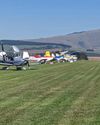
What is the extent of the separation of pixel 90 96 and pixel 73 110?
14.6 ft

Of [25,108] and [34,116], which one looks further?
[25,108]

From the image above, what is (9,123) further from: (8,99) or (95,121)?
(8,99)

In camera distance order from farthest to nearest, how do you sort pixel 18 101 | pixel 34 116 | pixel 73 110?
pixel 18 101, pixel 73 110, pixel 34 116

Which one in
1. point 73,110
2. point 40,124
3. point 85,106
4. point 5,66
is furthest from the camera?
point 5,66

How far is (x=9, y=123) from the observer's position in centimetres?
1144

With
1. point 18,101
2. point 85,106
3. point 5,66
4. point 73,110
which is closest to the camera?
point 73,110

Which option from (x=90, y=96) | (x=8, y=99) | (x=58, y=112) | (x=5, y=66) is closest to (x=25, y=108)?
(x=58, y=112)

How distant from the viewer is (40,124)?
11320 mm

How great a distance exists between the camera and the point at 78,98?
17.4 metres

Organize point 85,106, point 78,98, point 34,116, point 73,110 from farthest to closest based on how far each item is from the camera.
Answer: point 78,98 → point 85,106 → point 73,110 → point 34,116

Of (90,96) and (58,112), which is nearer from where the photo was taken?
(58,112)

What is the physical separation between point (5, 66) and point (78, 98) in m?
36.8

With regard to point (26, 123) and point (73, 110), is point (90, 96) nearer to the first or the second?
point (73, 110)

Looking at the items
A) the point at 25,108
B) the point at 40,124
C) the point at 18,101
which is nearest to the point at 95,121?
the point at 40,124
